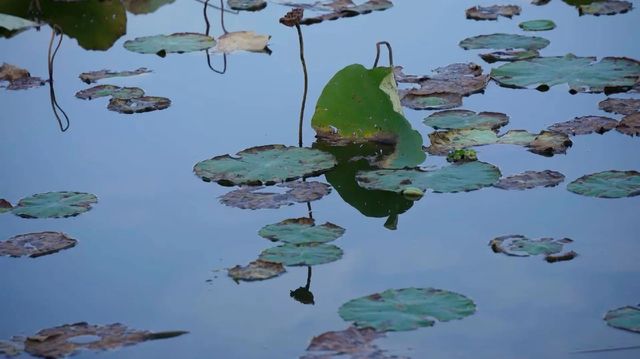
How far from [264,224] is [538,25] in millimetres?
2053

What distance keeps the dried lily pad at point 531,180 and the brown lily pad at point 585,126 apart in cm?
33

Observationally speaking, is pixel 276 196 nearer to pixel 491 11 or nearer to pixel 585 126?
pixel 585 126

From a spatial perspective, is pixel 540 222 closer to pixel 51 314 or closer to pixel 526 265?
pixel 526 265

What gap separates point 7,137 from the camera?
3.42m

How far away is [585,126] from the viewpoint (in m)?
3.22

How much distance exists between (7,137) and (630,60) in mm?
2097

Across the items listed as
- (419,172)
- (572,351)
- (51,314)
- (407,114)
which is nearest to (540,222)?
(419,172)

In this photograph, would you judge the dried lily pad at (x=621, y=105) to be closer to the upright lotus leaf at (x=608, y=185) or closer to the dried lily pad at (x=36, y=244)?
the upright lotus leaf at (x=608, y=185)

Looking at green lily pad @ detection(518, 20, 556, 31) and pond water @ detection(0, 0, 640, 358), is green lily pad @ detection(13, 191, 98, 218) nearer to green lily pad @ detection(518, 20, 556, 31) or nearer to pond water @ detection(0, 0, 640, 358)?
pond water @ detection(0, 0, 640, 358)

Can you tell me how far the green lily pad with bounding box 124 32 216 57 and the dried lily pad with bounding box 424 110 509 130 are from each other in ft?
4.06

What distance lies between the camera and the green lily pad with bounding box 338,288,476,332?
213cm

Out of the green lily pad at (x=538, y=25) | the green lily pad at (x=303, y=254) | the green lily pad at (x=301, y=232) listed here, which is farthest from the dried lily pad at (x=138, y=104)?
the green lily pad at (x=538, y=25)

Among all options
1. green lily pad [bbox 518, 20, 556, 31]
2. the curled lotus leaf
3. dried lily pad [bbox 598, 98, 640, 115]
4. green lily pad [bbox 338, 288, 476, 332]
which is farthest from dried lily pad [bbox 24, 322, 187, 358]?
green lily pad [bbox 518, 20, 556, 31]

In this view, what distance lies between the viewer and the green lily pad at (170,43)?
4191 millimetres
